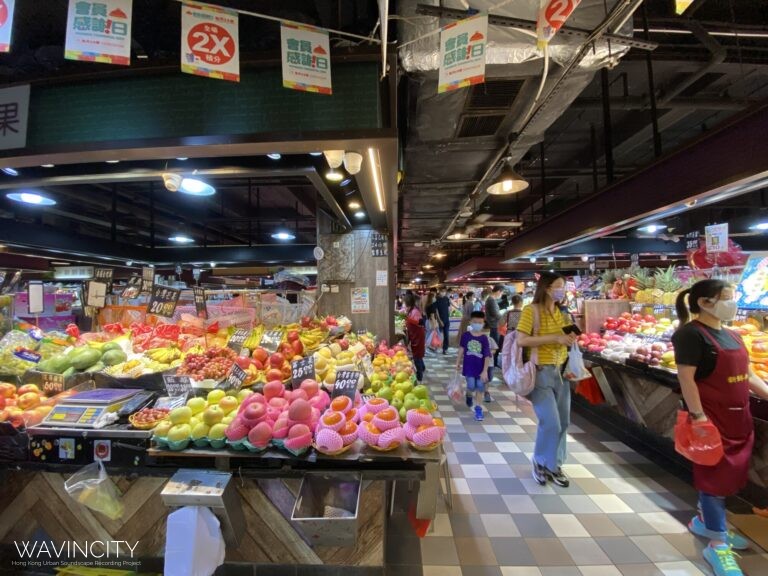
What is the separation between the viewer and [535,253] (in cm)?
780

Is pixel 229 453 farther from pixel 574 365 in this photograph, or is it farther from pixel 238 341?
pixel 574 365

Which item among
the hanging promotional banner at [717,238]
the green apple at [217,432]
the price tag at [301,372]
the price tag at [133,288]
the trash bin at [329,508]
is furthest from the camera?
the hanging promotional banner at [717,238]

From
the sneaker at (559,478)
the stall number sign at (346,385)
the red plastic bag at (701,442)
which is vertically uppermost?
the stall number sign at (346,385)

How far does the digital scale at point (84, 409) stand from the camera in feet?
7.18

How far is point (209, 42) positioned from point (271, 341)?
232cm

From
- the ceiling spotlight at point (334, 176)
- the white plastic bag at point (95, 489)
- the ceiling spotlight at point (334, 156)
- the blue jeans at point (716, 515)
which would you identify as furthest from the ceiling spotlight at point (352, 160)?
the blue jeans at point (716, 515)

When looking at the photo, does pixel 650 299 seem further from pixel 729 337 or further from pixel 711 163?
pixel 729 337

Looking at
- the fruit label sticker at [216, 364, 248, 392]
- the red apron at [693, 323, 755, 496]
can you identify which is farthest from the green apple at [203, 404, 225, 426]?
the red apron at [693, 323, 755, 496]

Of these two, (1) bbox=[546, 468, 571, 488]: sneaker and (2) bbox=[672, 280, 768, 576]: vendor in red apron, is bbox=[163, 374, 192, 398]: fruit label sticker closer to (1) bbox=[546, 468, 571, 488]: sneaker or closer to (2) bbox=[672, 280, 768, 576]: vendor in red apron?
(1) bbox=[546, 468, 571, 488]: sneaker

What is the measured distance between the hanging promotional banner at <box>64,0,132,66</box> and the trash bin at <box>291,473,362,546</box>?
258 centimetres

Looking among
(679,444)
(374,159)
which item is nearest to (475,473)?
(679,444)

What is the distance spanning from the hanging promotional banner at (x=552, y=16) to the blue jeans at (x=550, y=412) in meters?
2.58

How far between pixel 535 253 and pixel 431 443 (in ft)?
22.3

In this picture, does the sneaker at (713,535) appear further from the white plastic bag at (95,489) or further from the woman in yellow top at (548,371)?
the white plastic bag at (95,489)
